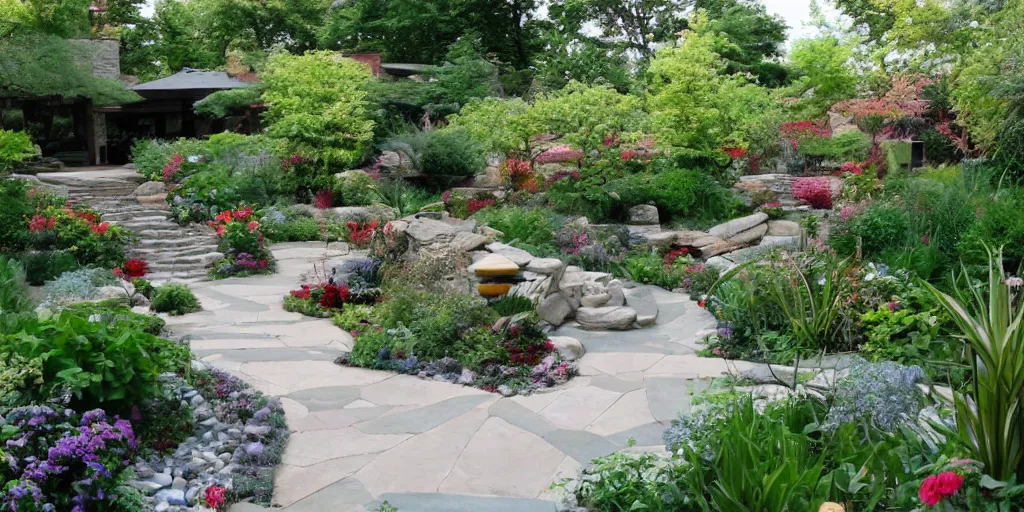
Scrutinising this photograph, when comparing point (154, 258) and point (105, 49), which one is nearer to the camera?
point (154, 258)

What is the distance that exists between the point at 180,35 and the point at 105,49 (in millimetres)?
5254

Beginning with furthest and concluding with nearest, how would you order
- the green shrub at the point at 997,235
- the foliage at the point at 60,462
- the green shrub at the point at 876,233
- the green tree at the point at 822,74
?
the green tree at the point at 822,74, the green shrub at the point at 876,233, the green shrub at the point at 997,235, the foliage at the point at 60,462

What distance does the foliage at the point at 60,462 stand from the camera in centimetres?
346

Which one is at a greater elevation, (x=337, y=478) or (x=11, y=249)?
(x=11, y=249)

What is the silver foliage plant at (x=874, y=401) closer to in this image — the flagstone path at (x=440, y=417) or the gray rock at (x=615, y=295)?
the flagstone path at (x=440, y=417)

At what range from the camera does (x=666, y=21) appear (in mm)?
26328

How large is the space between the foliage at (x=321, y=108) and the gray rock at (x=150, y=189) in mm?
2858

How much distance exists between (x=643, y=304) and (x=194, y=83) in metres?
15.5

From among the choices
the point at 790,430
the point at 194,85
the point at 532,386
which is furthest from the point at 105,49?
the point at 790,430

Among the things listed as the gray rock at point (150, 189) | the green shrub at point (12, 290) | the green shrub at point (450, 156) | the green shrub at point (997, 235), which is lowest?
the green shrub at point (12, 290)

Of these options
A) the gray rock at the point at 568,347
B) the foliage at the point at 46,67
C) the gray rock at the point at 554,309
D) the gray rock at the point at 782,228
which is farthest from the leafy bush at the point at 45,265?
the gray rock at the point at 782,228

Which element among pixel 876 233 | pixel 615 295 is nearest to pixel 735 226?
pixel 876 233

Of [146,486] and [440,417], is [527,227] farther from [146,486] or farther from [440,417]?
[146,486]

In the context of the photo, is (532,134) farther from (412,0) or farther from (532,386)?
(412,0)
